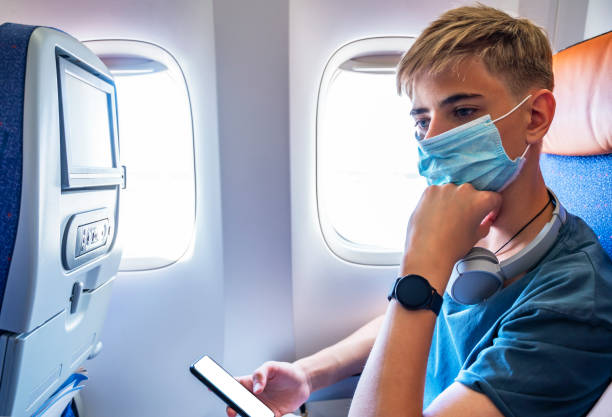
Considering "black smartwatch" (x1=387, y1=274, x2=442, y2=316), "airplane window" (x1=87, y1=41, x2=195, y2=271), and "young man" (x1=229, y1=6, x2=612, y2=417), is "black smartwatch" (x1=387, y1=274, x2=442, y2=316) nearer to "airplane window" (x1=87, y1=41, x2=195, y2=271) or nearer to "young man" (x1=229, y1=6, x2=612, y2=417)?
"young man" (x1=229, y1=6, x2=612, y2=417)

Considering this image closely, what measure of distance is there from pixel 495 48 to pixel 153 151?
60.0 inches

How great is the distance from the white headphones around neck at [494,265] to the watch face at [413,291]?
15cm

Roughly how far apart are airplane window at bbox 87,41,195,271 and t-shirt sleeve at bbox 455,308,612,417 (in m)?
1.44

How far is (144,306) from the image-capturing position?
6.25ft

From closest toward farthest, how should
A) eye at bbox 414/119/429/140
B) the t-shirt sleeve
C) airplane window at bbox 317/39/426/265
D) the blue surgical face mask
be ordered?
the t-shirt sleeve, the blue surgical face mask, eye at bbox 414/119/429/140, airplane window at bbox 317/39/426/265

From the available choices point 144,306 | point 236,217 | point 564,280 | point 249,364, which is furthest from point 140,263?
point 564,280

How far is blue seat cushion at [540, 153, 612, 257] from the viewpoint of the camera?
1122mm

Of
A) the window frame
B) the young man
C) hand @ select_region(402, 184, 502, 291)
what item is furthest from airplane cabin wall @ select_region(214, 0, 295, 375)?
hand @ select_region(402, 184, 502, 291)

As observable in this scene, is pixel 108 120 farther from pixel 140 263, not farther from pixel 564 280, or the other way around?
pixel 564 280

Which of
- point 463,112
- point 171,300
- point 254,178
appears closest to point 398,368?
point 463,112

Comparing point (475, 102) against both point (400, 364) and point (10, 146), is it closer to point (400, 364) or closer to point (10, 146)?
point (400, 364)

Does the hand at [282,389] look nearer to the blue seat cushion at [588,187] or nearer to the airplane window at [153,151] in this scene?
the airplane window at [153,151]

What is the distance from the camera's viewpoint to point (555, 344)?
0.83 metres

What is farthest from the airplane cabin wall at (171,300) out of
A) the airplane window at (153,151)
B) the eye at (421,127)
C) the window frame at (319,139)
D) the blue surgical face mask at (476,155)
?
the blue surgical face mask at (476,155)
